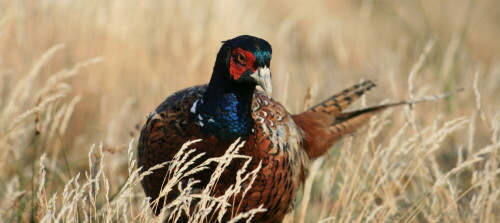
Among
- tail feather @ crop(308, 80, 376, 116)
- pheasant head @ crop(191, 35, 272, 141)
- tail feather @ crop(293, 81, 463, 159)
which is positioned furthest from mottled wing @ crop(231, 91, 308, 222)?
tail feather @ crop(308, 80, 376, 116)

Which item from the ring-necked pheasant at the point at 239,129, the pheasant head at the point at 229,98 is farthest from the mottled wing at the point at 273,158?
the pheasant head at the point at 229,98

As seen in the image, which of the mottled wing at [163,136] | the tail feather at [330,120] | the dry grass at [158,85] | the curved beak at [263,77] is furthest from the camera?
the dry grass at [158,85]

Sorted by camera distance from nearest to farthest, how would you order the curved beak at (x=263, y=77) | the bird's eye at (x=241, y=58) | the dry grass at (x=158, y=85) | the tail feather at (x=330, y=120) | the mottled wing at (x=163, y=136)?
the curved beak at (x=263, y=77) < the bird's eye at (x=241, y=58) < the mottled wing at (x=163, y=136) < the tail feather at (x=330, y=120) < the dry grass at (x=158, y=85)

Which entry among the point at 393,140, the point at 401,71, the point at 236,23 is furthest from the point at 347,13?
the point at 393,140

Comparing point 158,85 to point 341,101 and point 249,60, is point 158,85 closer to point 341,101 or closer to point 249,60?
point 341,101

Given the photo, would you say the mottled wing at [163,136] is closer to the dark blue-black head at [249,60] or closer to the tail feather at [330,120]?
the dark blue-black head at [249,60]

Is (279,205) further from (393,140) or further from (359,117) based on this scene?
(359,117)

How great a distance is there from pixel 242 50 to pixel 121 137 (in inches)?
98.8

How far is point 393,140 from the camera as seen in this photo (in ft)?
10.6

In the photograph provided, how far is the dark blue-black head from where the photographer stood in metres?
2.80

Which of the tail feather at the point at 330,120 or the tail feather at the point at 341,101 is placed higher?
the tail feather at the point at 341,101

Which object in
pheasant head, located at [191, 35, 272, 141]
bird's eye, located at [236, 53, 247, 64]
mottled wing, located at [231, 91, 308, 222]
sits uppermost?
bird's eye, located at [236, 53, 247, 64]

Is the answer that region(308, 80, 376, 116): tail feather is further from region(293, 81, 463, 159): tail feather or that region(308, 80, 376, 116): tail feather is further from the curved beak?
the curved beak

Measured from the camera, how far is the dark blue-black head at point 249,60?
280cm
